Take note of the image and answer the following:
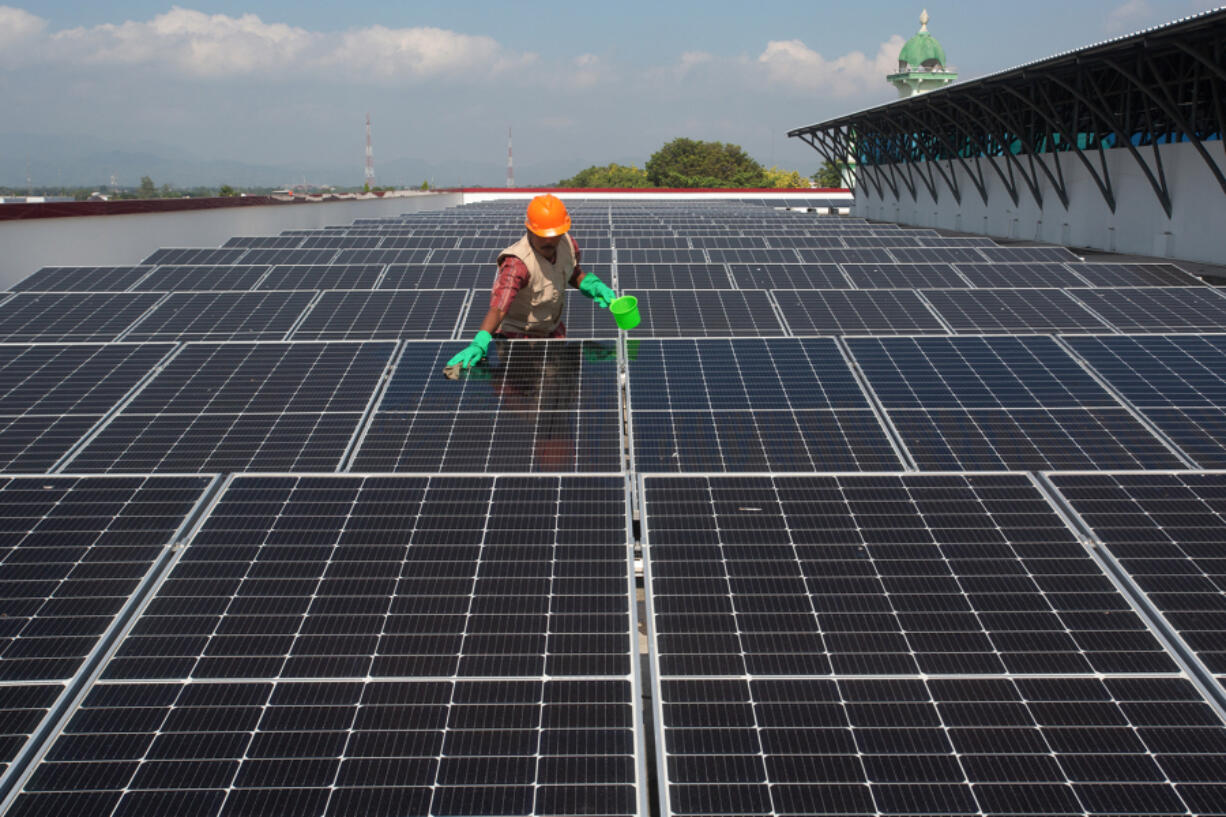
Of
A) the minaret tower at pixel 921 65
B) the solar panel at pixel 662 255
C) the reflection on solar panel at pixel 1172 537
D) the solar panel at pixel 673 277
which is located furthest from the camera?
the minaret tower at pixel 921 65

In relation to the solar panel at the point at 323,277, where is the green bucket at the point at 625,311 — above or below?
above

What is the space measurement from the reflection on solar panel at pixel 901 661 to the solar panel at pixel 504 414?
4.35ft

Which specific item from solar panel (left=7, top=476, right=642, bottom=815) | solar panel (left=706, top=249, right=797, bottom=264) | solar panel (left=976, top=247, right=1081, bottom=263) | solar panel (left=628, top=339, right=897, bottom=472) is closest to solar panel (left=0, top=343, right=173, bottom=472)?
solar panel (left=7, top=476, right=642, bottom=815)

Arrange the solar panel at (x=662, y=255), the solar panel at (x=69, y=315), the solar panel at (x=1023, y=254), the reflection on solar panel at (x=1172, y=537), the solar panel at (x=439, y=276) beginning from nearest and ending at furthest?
1. the reflection on solar panel at (x=1172, y=537)
2. the solar panel at (x=69, y=315)
3. the solar panel at (x=439, y=276)
4. the solar panel at (x=662, y=255)
5. the solar panel at (x=1023, y=254)

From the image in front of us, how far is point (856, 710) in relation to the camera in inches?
179

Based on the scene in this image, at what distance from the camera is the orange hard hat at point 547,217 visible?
8859mm

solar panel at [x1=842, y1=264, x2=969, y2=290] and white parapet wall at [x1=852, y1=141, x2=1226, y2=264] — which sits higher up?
white parapet wall at [x1=852, y1=141, x2=1226, y2=264]

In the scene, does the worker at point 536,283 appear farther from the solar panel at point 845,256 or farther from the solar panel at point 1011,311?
the solar panel at point 845,256

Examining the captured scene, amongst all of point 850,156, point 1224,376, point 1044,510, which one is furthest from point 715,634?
point 850,156

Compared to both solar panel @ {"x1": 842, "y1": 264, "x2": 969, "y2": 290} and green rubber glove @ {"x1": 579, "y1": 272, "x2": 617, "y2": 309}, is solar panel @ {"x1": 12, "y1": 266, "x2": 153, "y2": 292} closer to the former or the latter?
green rubber glove @ {"x1": 579, "y1": 272, "x2": 617, "y2": 309}

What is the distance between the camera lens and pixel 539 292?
9492 mm

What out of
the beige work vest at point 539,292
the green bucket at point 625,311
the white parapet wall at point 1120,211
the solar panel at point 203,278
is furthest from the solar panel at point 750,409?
the white parapet wall at point 1120,211

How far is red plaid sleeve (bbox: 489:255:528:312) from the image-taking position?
29.0 feet

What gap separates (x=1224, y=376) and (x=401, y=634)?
319 inches
